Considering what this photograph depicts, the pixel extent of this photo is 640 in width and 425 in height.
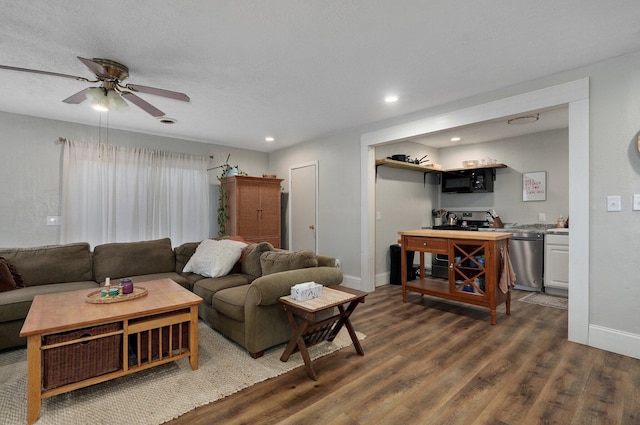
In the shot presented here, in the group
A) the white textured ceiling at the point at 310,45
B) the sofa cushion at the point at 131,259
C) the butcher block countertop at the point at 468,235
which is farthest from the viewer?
the sofa cushion at the point at 131,259

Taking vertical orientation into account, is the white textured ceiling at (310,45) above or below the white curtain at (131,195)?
above

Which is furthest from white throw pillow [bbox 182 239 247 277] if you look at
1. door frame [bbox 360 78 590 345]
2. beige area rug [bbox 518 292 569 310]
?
beige area rug [bbox 518 292 569 310]

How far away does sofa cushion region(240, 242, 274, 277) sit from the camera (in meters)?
3.42

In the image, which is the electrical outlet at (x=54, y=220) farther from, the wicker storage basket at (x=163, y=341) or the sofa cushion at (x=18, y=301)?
the wicker storage basket at (x=163, y=341)

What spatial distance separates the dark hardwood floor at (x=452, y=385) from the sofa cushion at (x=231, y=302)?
0.64 metres

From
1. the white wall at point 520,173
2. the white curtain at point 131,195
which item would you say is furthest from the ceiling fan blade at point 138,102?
the white wall at point 520,173

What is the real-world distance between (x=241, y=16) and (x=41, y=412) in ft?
8.81

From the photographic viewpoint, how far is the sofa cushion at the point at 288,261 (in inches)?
117

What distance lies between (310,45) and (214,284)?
2376mm

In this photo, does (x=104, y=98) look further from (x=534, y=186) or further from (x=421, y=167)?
(x=534, y=186)

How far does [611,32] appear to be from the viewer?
7.13ft

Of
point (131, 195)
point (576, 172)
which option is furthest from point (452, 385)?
point (131, 195)

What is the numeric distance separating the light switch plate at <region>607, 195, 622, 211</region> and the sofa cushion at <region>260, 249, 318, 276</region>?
8.37 ft

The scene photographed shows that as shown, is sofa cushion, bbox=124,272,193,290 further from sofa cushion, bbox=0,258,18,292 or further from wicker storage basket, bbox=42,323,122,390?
wicker storage basket, bbox=42,323,122,390
